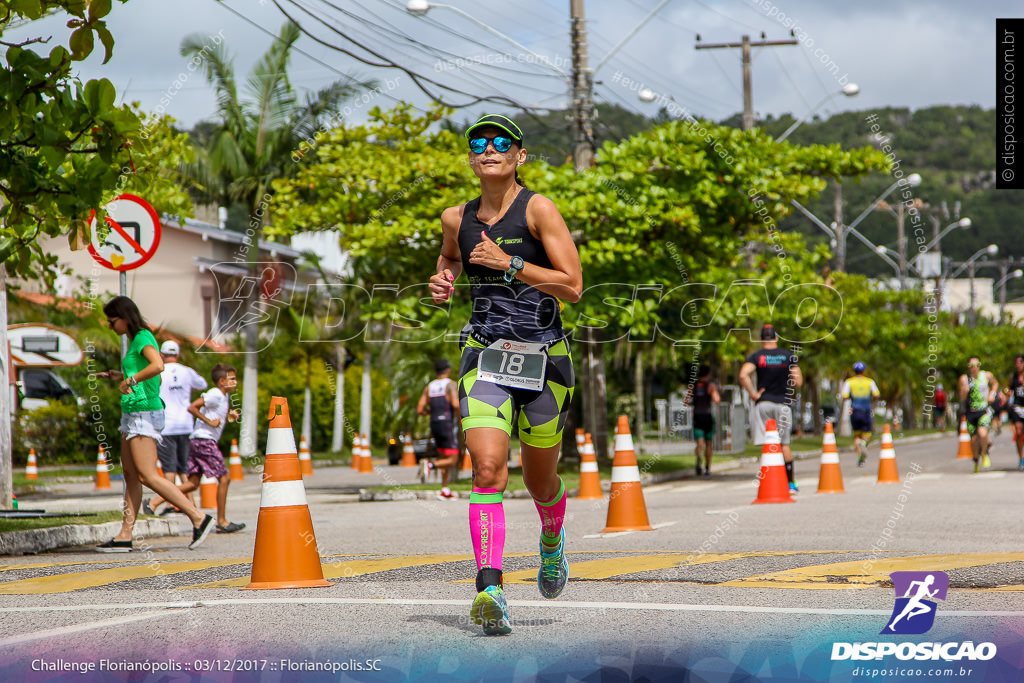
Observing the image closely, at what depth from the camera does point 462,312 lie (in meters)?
21.1

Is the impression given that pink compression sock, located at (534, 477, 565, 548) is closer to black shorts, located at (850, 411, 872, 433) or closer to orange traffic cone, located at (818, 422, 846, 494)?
orange traffic cone, located at (818, 422, 846, 494)

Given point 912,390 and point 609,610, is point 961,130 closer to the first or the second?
point 912,390

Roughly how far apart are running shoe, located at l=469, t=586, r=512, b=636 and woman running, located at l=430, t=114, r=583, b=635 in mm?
338

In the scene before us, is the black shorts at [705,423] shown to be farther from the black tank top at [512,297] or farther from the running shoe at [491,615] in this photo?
the running shoe at [491,615]

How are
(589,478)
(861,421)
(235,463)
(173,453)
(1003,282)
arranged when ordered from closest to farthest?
(173,453), (589,478), (235,463), (861,421), (1003,282)

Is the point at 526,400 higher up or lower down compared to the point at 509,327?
lower down

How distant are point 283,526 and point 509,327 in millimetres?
1928

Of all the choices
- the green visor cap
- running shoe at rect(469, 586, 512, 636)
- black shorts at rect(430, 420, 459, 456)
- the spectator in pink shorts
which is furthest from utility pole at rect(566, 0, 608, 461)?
running shoe at rect(469, 586, 512, 636)

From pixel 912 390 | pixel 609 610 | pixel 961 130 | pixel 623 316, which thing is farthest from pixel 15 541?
pixel 961 130

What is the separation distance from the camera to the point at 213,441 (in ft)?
39.0

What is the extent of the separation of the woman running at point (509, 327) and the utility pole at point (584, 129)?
14.4 meters

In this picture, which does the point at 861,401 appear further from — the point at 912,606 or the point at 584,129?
the point at 912,606

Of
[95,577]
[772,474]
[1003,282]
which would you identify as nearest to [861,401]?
[772,474]

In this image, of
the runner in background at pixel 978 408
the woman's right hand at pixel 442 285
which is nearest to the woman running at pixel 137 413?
the woman's right hand at pixel 442 285
